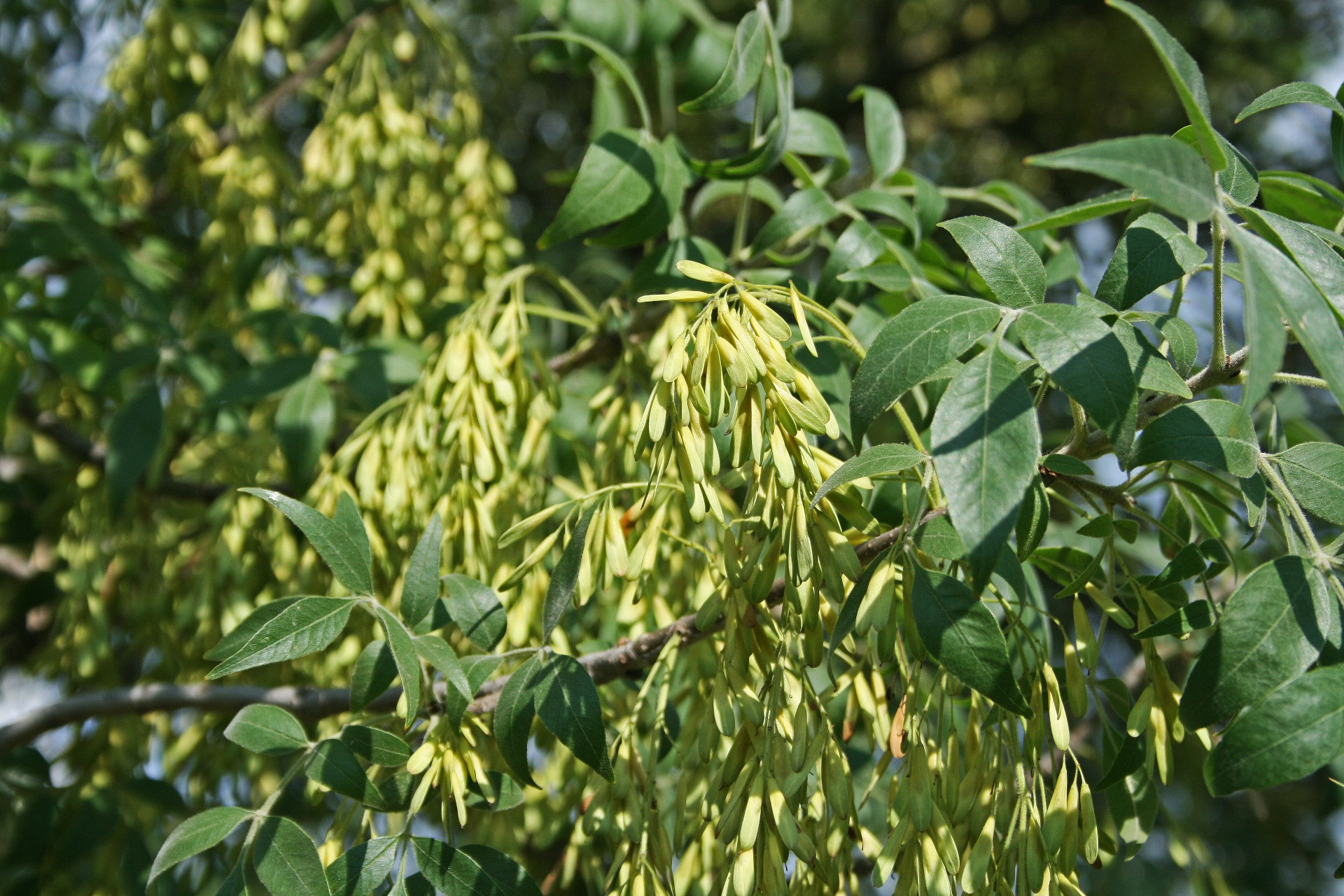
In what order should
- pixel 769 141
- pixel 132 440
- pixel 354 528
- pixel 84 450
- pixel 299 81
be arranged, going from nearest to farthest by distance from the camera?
pixel 354 528
pixel 769 141
pixel 132 440
pixel 84 450
pixel 299 81

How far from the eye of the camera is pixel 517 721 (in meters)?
0.75

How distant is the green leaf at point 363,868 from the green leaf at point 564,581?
0.20 meters

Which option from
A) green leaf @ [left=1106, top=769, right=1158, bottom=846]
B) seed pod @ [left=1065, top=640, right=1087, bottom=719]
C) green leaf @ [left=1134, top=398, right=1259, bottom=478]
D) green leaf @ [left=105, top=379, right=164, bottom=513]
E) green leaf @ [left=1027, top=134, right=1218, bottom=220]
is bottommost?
green leaf @ [left=105, top=379, right=164, bottom=513]

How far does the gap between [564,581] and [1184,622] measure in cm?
44

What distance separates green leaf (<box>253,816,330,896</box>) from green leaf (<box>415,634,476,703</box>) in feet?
0.51

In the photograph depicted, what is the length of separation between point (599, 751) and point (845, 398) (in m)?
0.42

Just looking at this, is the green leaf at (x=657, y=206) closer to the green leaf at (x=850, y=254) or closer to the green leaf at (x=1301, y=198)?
the green leaf at (x=850, y=254)

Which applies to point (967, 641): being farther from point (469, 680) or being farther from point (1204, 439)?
point (469, 680)

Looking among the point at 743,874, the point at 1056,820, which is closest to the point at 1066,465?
the point at 1056,820

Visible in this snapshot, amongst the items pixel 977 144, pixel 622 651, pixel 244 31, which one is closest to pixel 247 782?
pixel 622 651

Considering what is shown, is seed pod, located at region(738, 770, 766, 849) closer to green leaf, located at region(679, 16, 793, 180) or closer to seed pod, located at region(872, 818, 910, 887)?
seed pod, located at region(872, 818, 910, 887)

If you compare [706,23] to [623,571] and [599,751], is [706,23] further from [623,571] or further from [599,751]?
[599,751]

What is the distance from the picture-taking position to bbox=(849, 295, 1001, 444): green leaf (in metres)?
0.62

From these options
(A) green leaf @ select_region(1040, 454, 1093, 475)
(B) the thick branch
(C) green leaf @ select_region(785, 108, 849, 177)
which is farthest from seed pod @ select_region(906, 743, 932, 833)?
(B) the thick branch
